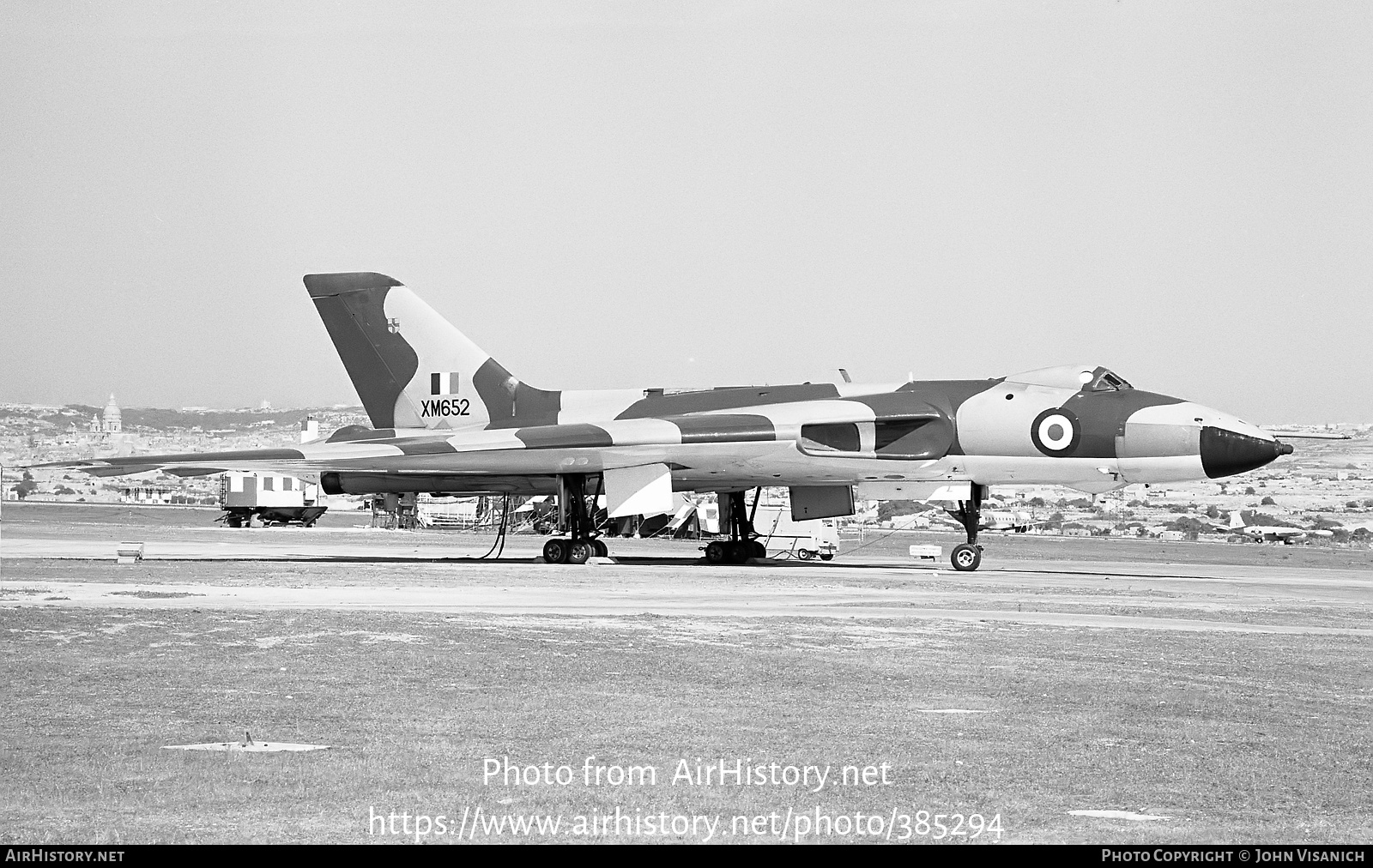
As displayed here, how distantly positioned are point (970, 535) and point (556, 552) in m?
7.76

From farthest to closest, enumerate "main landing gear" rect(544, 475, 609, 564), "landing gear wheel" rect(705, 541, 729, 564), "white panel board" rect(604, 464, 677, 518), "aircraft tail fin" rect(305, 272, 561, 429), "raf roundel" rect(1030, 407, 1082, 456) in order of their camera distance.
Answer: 1. "aircraft tail fin" rect(305, 272, 561, 429)
2. "landing gear wheel" rect(705, 541, 729, 564)
3. "main landing gear" rect(544, 475, 609, 564)
4. "white panel board" rect(604, 464, 677, 518)
5. "raf roundel" rect(1030, 407, 1082, 456)

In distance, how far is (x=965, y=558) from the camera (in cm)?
2584

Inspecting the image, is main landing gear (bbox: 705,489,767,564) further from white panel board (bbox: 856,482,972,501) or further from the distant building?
the distant building

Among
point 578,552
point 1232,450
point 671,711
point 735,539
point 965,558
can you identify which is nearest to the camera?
point 671,711

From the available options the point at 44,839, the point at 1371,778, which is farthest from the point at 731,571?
the point at 44,839

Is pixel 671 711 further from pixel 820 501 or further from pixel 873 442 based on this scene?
pixel 820 501

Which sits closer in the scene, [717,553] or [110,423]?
[717,553]

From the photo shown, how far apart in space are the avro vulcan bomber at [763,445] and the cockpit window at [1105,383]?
0.03 m

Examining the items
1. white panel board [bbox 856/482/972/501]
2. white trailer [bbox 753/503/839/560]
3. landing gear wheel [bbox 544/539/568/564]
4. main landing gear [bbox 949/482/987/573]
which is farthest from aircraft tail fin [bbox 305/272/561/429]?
main landing gear [bbox 949/482/987/573]

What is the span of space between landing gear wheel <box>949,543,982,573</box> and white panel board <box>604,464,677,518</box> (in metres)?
5.21

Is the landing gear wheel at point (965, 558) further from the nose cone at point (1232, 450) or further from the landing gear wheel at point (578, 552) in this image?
the landing gear wheel at point (578, 552)

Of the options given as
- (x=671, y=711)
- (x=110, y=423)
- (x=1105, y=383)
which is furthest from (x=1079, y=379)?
(x=110, y=423)

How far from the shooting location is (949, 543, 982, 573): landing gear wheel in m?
25.7

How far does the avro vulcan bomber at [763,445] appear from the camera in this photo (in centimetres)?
2448
